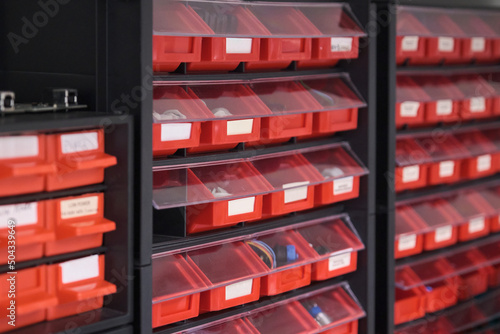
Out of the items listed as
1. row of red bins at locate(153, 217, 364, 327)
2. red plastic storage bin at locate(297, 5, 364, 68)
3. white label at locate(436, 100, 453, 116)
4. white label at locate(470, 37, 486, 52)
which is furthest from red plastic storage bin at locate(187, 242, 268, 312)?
white label at locate(470, 37, 486, 52)

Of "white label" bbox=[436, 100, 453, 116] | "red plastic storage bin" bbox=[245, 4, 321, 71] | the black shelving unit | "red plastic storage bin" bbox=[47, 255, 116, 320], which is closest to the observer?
"red plastic storage bin" bbox=[47, 255, 116, 320]

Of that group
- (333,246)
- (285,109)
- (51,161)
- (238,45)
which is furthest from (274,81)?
(51,161)

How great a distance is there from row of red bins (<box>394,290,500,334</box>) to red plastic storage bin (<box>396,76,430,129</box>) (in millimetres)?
581

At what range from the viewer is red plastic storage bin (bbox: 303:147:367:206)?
178 centimetres

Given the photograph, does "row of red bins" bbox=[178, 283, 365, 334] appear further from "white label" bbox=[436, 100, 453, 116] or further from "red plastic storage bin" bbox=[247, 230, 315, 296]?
"white label" bbox=[436, 100, 453, 116]

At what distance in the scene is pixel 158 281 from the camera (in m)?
1.43

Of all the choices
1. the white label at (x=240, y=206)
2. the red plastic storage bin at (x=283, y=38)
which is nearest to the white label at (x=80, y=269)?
the white label at (x=240, y=206)

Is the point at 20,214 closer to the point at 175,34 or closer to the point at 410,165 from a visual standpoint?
the point at 175,34

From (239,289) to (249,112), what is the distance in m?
0.38

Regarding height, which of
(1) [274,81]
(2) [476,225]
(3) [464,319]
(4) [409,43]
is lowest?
(3) [464,319]

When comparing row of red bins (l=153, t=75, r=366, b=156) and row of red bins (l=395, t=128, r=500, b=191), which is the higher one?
row of red bins (l=153, t=75, r=366, b=156)

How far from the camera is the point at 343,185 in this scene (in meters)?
1.82

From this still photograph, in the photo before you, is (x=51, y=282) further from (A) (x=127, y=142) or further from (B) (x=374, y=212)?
(B) (x=374, y=212)

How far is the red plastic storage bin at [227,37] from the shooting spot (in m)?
1.48
